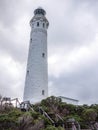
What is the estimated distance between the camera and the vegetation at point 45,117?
475 inches

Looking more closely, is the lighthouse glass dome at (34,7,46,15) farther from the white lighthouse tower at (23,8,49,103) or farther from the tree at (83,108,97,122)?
the tree at (83,108,97,122)

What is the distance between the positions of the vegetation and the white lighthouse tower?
5.23m

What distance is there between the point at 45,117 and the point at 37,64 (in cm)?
1357

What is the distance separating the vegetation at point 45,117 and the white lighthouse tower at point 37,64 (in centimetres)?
523

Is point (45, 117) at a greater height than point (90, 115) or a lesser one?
lesser

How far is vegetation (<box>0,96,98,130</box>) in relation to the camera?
12.1m

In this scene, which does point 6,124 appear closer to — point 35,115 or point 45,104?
point 35,115

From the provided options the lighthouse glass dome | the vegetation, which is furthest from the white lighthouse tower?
the vegetation

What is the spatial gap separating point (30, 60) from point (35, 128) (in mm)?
18439

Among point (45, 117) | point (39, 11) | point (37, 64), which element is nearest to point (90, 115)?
point (45, 117)

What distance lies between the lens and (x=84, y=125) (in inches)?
645

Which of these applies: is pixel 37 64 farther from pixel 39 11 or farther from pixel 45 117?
pixel 45 117

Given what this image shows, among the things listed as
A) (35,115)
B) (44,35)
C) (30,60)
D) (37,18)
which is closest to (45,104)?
(35,115)

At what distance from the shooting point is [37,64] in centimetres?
2920
